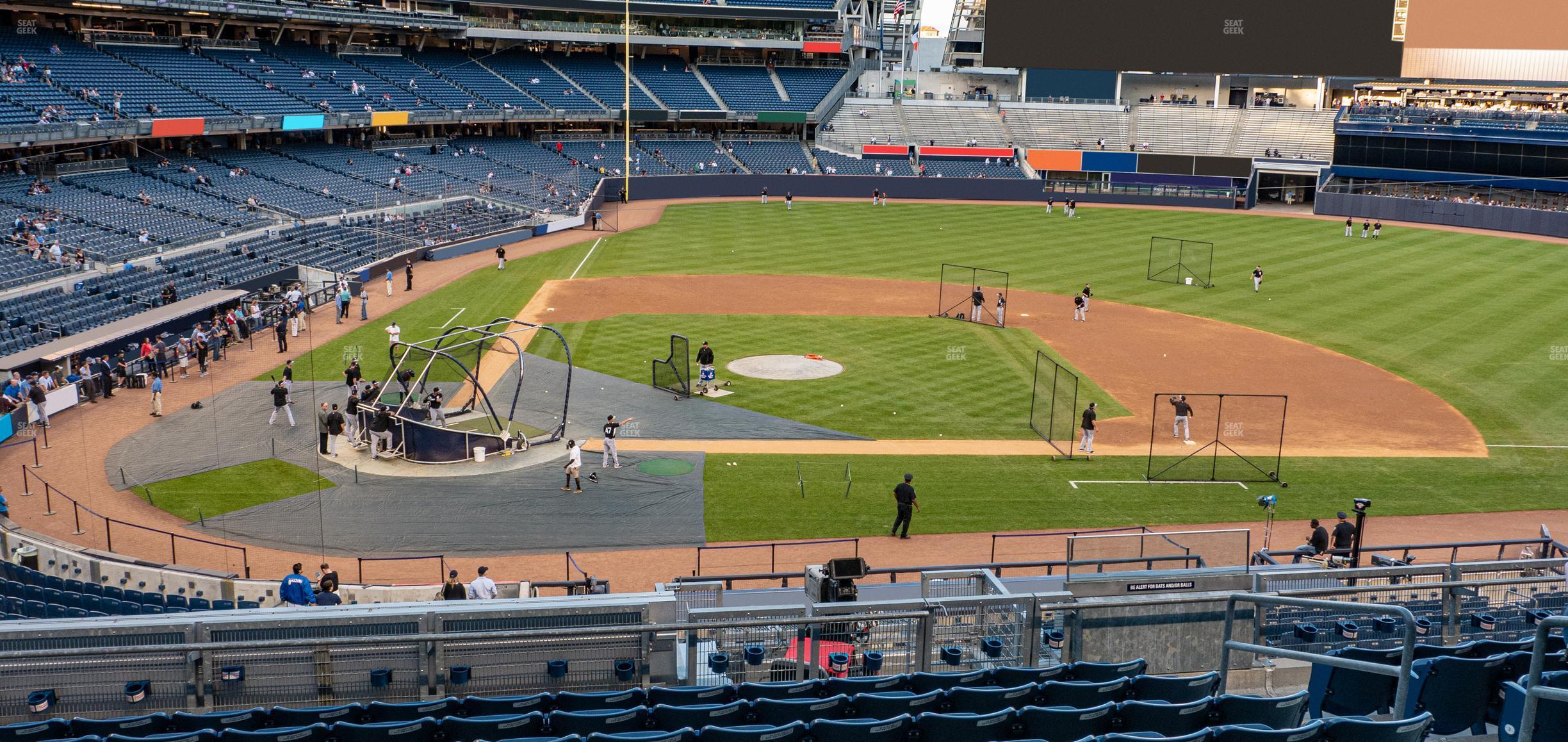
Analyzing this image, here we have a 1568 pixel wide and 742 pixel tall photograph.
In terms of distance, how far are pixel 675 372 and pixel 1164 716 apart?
24758 mm

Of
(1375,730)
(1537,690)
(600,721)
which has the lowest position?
(600,721)

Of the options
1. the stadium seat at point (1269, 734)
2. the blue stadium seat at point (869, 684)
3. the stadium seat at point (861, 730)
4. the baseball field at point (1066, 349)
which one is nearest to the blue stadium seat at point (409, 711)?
the stadium seat at point (861, 730)

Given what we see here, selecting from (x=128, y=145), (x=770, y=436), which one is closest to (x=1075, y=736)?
(x=770, y=436)

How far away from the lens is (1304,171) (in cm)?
8369

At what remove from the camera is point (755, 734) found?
9.67 meters

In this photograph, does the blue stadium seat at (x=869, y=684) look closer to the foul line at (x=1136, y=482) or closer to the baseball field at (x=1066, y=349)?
the baseball field at (x=1066, y=349)

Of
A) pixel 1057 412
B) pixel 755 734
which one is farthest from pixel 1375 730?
pixel 1057 412

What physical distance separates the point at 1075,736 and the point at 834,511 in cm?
1502

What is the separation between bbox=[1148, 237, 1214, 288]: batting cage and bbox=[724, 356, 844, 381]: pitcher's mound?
22193 millimetres

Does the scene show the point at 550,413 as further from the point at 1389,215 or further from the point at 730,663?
Answer: the point at 1389,215

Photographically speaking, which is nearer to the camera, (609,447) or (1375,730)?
(1375,730)

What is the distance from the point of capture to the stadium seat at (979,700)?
418 inches

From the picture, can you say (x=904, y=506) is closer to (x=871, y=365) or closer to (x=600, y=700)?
(x=600, y=700)

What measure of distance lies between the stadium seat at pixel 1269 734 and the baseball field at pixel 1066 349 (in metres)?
14.8
